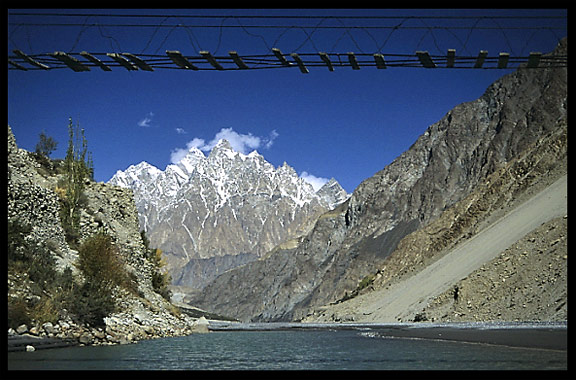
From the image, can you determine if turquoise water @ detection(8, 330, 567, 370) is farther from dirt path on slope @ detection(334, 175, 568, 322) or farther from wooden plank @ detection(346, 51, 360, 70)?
dirt path on slope @ detection(334, 175, 568, 322)

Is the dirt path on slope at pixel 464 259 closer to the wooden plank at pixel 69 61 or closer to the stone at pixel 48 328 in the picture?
the stone at pixel 48 328

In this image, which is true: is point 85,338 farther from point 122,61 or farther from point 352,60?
point 352,60

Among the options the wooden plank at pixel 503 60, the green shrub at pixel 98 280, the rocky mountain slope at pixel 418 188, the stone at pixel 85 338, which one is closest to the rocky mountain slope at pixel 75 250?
the stone at pixel 85 338

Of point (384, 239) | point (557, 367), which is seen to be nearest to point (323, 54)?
point (557, 367)

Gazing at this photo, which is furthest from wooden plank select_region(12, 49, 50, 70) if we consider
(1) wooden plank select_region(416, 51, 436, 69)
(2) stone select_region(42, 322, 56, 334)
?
(1) wooden plank select_region(416, 51, 436, 69)

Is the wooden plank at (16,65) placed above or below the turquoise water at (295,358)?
above
